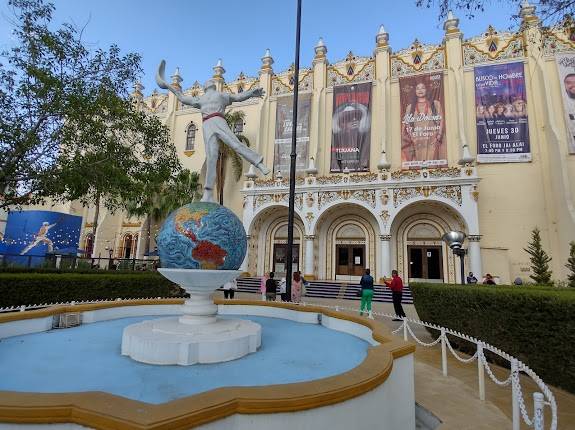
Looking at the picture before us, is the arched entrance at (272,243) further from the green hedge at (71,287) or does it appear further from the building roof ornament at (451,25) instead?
the building roof ornament at (451,25)

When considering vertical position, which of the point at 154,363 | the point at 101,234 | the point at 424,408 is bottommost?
the point at 424,408

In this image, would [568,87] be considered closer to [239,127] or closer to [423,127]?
[423,127]

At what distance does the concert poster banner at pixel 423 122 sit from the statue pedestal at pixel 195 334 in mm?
19333

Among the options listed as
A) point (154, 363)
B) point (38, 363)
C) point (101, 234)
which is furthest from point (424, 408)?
point (101, 234)

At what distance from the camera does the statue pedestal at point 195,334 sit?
3.96 metres

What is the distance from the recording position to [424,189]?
1964cm

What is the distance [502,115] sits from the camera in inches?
793

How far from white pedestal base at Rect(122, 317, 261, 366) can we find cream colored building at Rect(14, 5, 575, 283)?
15.9 m

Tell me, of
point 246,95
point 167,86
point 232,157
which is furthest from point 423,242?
point 167,86

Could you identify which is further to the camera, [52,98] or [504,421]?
[52,98]

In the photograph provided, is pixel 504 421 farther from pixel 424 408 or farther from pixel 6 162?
pixel 6 162

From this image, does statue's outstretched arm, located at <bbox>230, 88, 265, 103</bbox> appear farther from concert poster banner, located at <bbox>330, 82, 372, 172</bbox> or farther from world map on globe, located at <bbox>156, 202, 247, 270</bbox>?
concert poster banner, located at <bbox>330, 82, 372, 172</bbox>

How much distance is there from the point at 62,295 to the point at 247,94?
7689 millimetres

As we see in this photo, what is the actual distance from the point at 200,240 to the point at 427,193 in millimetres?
17624
